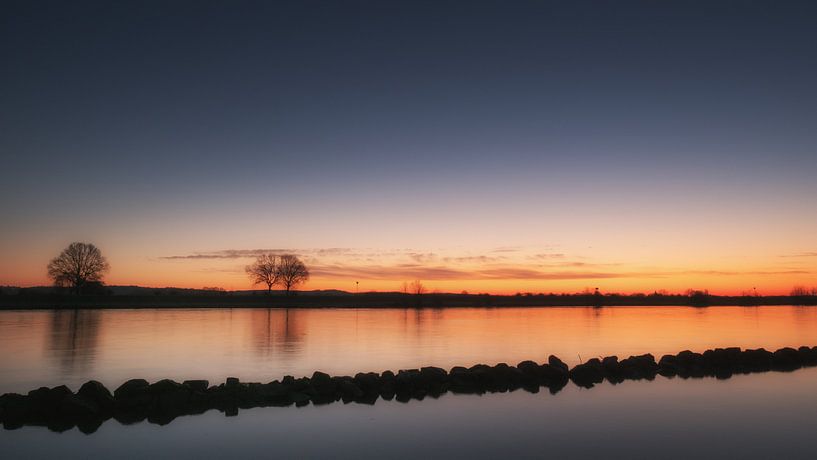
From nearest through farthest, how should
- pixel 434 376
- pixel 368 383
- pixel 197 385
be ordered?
pixel 197 385, pixel 368 383, pixel 434 376

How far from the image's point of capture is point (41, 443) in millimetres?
12445

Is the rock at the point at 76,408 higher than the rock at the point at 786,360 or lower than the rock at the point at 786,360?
higher

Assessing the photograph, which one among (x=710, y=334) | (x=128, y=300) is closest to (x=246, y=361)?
(x=710, y=334)

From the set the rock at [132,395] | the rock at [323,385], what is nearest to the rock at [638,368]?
the rock at [323,385]

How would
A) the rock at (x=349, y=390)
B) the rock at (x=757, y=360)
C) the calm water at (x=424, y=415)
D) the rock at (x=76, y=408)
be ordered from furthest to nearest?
the rock at (x=757, y=360), the rock at (x=349, y=390), the rock at (x=76, y=408), the calm water at (x=424, y=415)

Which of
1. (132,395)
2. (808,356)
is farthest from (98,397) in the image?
(808,356)

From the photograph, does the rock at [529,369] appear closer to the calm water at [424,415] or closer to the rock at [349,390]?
the calm water at [424,415]

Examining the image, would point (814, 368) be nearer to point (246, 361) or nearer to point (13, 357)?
point (246, 361)

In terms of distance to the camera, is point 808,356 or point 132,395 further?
point 808,356

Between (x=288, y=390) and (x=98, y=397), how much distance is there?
4828mm

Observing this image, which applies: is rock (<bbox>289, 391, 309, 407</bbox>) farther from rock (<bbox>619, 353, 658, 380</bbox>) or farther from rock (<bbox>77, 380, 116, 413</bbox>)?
rock (<bbox>619, 353, 658, 380</bbox>)

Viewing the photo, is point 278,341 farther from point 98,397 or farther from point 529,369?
point 98,397

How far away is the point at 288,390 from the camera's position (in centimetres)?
1683

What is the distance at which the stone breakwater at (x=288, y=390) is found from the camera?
14602 millimetres
